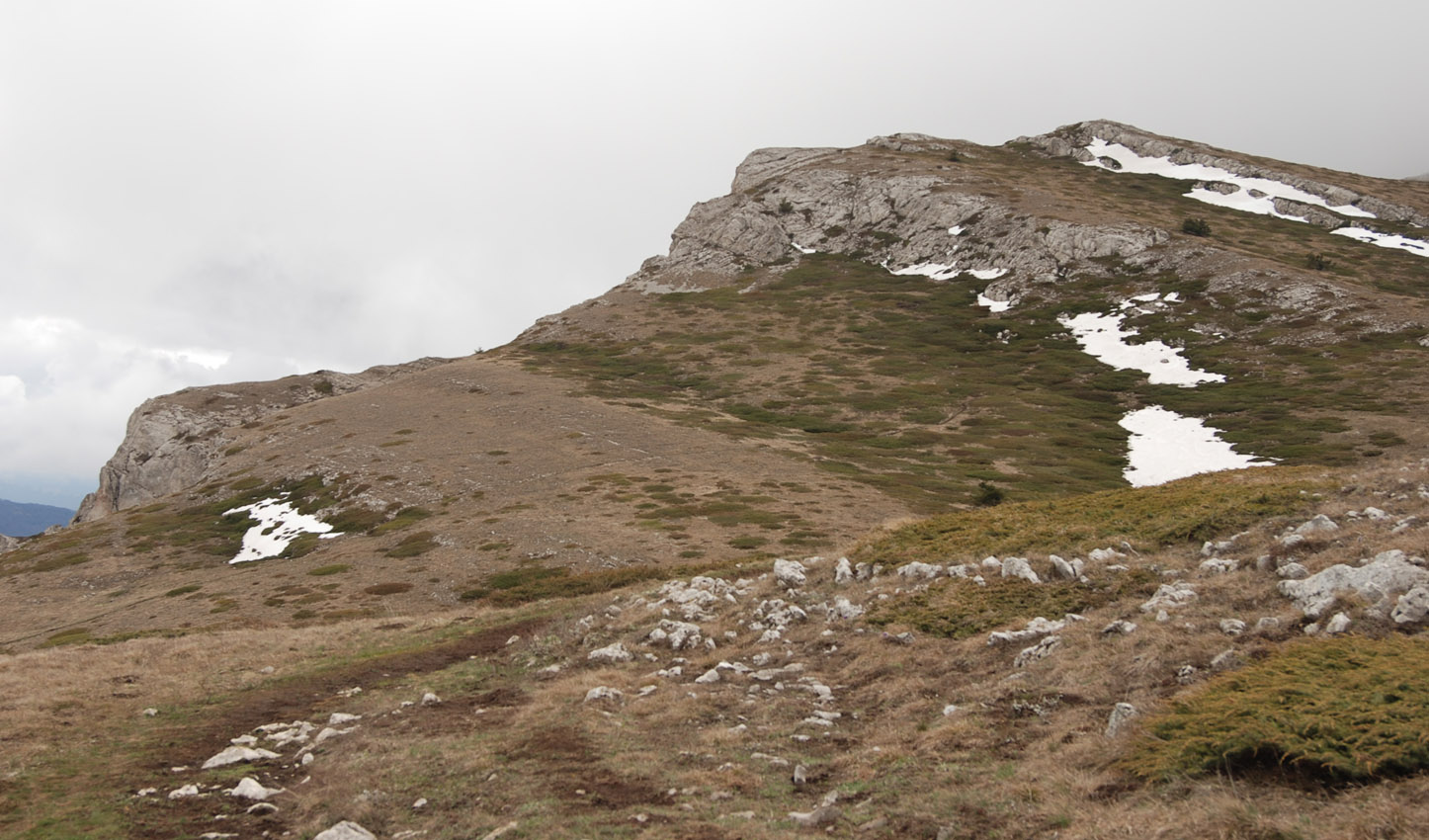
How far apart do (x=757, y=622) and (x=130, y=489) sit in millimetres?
117653

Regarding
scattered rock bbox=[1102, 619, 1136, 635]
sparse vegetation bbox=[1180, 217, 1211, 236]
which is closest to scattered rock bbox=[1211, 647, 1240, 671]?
scattered rock bbox=[1102, 619, 1136, 635]

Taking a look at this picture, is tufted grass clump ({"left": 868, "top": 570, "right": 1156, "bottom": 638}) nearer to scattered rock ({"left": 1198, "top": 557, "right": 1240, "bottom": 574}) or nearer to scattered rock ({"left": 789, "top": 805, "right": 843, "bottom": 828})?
scattered rock ({"left": 1198, "top": 557, "right": 1240, "bottom": 574})

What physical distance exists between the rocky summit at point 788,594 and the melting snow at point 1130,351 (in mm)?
1117

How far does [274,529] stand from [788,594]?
5244cm

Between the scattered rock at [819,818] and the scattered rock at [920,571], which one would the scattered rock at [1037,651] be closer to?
the scattered rock at [920,571]

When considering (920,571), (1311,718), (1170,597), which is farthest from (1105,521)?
(1311,718)

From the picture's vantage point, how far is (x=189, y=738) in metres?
16.5

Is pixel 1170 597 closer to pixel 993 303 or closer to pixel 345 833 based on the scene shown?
pixel 345 833

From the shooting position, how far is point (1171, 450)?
237 ft

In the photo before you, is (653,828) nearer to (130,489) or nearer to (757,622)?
(757,622)

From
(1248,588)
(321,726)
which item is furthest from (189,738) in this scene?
(1248,588)

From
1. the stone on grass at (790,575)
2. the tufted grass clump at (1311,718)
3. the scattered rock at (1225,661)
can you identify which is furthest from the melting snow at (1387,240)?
the tufted grass clump at (1311,718)

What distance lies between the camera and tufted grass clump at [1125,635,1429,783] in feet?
25.6

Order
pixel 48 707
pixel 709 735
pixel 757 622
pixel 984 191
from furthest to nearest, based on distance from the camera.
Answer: pixel 984 191 → pixel 757 622 → pixel 48 707 → pixel 709 735
